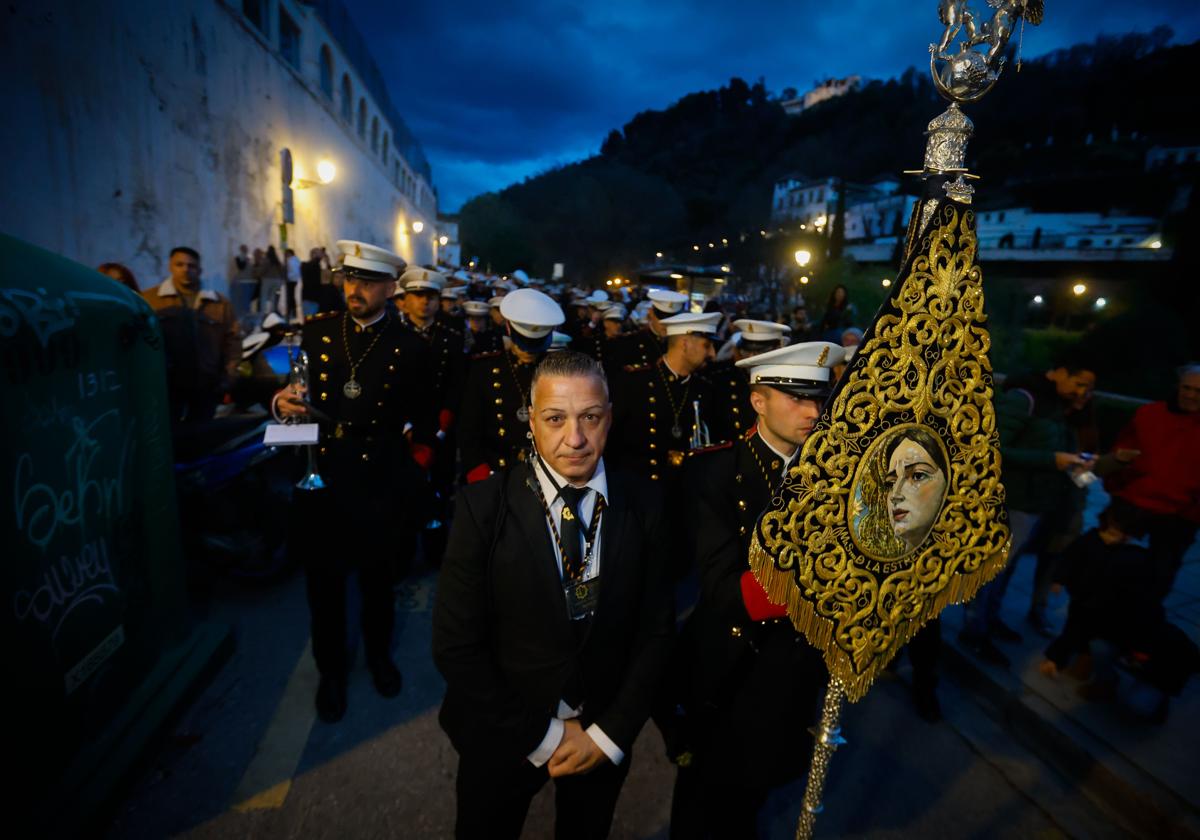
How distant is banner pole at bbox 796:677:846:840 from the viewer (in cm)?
182

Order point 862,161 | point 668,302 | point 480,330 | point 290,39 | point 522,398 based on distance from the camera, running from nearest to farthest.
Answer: point 522,398 < point 668,302 < point 480,330 < point 290,39 < point 862,161

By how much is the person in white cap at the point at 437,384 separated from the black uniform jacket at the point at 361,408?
25 cm

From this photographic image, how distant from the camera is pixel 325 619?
3.34 metres

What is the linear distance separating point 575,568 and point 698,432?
8.55 ft

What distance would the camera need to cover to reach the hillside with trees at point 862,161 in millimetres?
45750

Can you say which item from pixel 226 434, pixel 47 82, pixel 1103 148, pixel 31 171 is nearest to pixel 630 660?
pixel 226 434

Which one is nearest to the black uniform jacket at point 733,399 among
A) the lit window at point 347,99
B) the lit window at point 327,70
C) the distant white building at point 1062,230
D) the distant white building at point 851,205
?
the lit window at point 327,70

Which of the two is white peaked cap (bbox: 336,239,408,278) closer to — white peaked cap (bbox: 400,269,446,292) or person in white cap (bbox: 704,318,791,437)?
white peaked cap (bbox: 400,269,446,292)

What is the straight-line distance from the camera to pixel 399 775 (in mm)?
2990

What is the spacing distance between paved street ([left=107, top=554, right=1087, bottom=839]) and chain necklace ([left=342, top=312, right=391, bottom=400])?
183 centimetres

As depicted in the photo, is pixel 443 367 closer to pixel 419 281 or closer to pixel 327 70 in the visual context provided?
pixel 419 281

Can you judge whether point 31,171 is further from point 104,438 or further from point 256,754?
point 256,754

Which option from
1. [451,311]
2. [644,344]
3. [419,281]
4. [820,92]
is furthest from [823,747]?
[820,92]

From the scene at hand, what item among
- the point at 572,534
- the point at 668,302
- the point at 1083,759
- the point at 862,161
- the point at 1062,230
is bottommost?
the point at 1083,759
